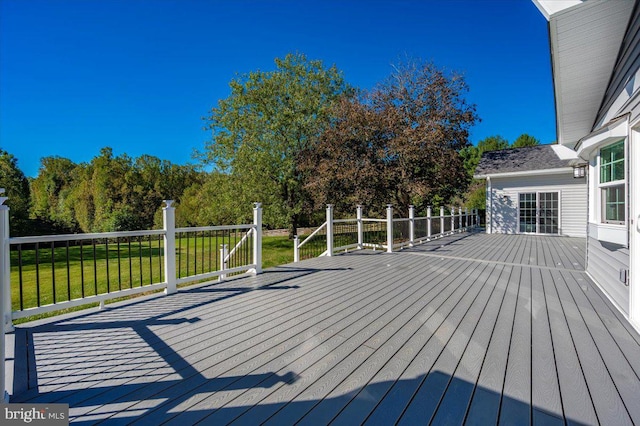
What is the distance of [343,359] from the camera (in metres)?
2.17

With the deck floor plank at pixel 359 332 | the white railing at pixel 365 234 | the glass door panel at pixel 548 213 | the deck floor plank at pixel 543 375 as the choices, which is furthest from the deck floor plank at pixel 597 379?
the glass door panel at pixel 548 213

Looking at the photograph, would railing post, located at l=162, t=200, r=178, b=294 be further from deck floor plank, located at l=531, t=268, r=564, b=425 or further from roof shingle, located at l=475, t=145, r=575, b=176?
roof shingle, located at l=475, t=145, r=575, b=176

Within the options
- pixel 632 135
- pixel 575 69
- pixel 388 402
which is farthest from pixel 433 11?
pixel 388 402

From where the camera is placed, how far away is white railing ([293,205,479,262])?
7.21 m

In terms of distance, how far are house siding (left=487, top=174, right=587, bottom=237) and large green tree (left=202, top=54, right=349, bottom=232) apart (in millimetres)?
9023

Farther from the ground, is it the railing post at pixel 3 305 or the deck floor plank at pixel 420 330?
the railing post at pixel 3 305

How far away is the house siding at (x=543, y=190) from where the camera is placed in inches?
449

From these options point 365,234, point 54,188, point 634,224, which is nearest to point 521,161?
point 365,234

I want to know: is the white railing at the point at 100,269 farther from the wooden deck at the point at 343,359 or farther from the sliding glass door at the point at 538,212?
the sliding glass door at the point at 538,212

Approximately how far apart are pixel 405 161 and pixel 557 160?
664 centimetres

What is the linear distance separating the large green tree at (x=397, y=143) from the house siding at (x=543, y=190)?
184 centimetres

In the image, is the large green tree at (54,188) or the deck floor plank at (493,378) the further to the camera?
the large green tree at (54,188)

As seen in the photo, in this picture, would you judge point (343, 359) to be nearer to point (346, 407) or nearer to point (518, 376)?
point (346, 407)

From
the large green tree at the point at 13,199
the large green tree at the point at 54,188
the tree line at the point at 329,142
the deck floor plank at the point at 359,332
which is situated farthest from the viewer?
the large green tree at the point at 54,188
